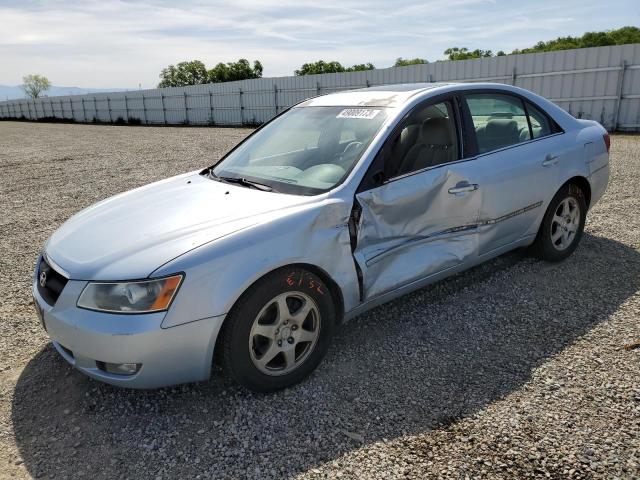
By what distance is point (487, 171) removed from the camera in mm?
3633

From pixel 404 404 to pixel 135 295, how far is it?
1.50 meters

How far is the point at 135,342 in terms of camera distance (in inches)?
93.2

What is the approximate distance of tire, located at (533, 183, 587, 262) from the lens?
4.29 meters

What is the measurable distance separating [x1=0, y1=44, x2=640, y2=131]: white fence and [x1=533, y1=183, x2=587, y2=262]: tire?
41.8 feet

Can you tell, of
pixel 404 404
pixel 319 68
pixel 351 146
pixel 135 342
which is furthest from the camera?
pixel 319 68

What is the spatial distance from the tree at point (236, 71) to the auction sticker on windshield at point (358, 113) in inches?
3383

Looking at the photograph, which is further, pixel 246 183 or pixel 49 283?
pixel 246 183

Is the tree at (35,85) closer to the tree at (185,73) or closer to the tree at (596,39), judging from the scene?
the tree at (185,73)

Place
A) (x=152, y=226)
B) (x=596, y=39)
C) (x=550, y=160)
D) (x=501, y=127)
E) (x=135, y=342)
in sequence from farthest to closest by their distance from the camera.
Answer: (x=596, y=39) → (x=550, y=160) → (x=501, y=127) → (x=152, y=226) → (x=135, y=342)

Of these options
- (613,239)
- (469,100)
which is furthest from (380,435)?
(613,239)

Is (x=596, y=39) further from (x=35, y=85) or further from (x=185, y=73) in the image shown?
(x=35, y=85)

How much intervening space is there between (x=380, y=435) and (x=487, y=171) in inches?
81.3

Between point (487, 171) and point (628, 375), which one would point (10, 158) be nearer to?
point (487, 171)

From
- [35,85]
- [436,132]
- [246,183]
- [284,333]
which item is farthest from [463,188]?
[35,85]
